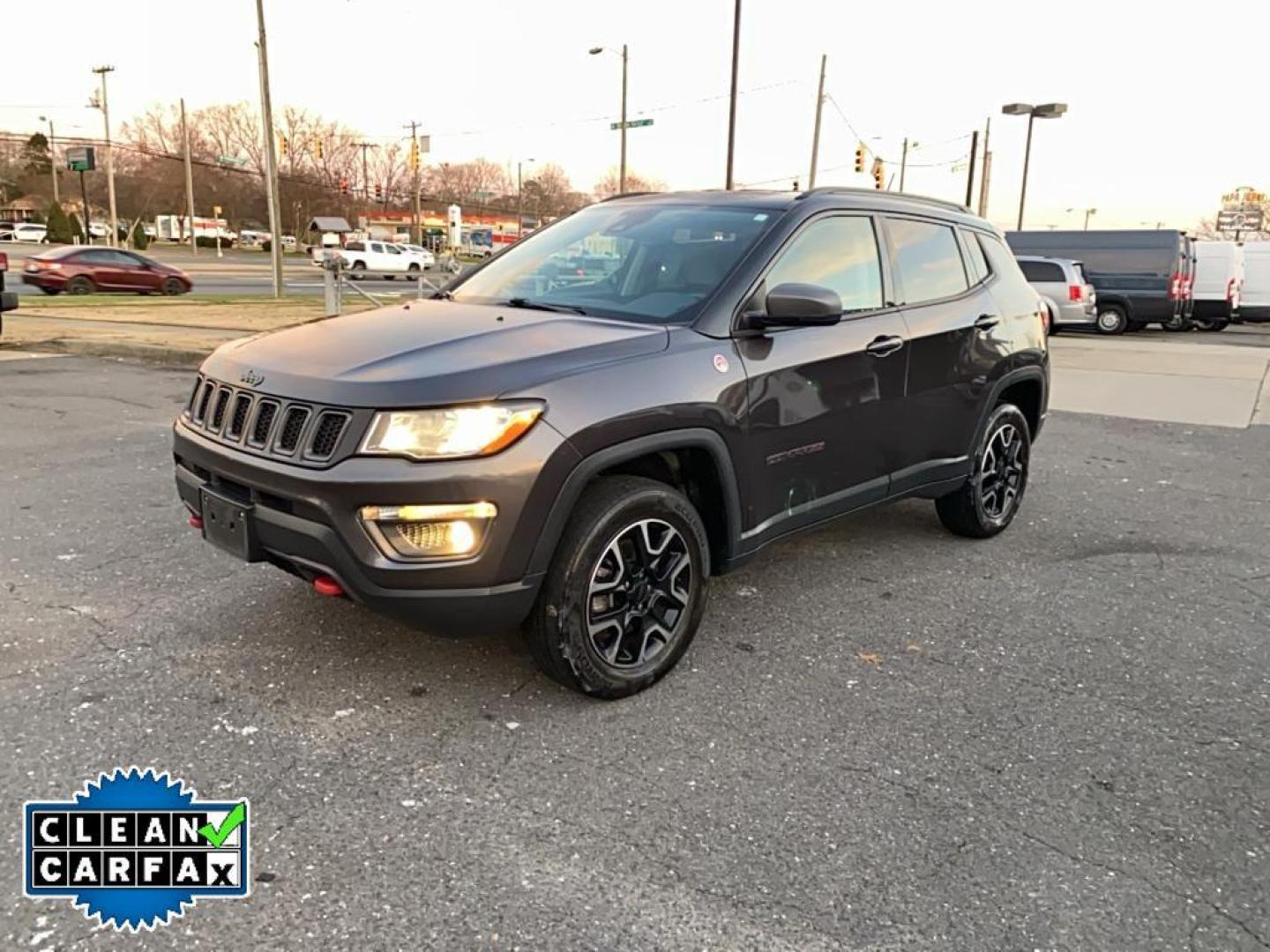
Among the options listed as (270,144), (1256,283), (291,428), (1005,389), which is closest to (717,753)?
(291,428)

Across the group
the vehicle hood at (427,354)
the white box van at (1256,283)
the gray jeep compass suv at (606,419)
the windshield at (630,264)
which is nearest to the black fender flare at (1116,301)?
the white box van at (1256,283)

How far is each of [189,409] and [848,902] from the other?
2.82m

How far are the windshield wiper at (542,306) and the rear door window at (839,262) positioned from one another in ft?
2.42

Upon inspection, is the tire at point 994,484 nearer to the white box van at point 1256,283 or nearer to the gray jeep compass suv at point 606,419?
the gray jeep compass suv at point 606,419

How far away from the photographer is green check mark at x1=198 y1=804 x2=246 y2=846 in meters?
2.51

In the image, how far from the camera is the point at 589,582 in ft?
10.2

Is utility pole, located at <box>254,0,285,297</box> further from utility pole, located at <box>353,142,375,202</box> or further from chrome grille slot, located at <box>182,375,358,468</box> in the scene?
utility pole, located at <box>353,142,375,202</box>

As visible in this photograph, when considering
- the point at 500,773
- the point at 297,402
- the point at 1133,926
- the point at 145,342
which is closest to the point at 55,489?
the point at 297,402

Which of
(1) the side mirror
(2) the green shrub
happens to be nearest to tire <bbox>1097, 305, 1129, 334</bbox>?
(1) the side mirror

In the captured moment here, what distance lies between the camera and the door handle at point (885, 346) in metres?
4.11


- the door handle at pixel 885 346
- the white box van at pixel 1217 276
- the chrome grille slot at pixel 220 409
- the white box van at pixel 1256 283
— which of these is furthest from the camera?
the white box van at pixel 1256 283

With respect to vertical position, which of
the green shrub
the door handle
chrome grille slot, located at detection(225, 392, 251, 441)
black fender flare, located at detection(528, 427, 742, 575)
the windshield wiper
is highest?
the green shrub

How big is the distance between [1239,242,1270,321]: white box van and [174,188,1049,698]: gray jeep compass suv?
2639 cm

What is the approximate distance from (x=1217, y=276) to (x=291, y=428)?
26.4 meters
